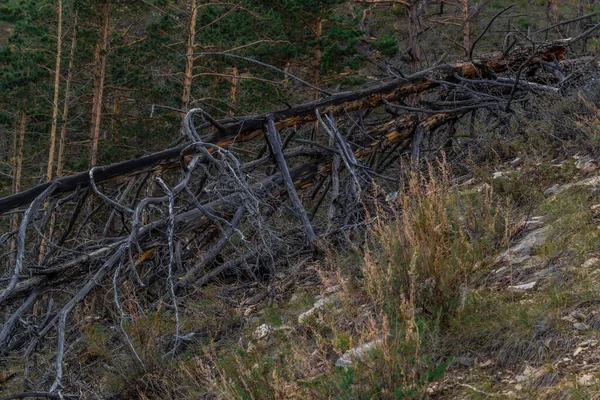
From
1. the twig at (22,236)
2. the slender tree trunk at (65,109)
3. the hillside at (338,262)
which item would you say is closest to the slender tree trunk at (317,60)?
the slender tree trunk at (65,109)

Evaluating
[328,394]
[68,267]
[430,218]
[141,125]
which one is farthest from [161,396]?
[141,125]

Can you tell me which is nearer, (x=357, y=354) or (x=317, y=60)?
(x=357, y=354)

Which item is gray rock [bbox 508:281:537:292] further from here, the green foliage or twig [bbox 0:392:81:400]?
the green foliage

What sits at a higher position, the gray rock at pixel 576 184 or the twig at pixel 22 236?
the twig at pixel 22 236

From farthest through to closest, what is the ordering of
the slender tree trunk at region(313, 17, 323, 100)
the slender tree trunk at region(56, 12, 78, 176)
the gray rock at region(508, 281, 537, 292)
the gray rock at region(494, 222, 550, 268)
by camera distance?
the slender tree trunk at region(56, 12, 78, 176), the slender tree trunk at region(313, 17, 323, 100), the gray rock at region(494, 222, 550, 268), the gray rock at region(508, 281, 537, 292)

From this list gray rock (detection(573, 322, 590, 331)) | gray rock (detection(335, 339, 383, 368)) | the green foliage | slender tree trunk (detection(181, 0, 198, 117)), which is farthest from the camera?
the green foliage

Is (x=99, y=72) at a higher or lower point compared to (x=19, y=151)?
higher

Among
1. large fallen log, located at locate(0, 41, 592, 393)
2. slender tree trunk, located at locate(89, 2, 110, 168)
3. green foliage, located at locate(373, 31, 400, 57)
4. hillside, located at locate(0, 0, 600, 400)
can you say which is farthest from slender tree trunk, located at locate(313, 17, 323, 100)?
large fallen log, located at locate(0, 41, 592, 393)

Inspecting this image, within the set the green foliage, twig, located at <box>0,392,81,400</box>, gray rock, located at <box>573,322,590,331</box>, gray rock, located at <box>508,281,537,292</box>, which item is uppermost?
the green foliage

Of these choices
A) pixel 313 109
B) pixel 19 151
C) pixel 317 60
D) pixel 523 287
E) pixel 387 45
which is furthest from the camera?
pixel 19 151

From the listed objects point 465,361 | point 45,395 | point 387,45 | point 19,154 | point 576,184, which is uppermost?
point 387,45

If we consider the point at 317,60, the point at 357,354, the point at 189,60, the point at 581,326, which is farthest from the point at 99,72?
the point at 581,326

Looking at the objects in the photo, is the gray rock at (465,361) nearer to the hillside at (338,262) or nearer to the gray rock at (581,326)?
the hillside at (338,262)

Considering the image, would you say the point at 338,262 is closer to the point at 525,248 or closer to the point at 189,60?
the point at 525,248
